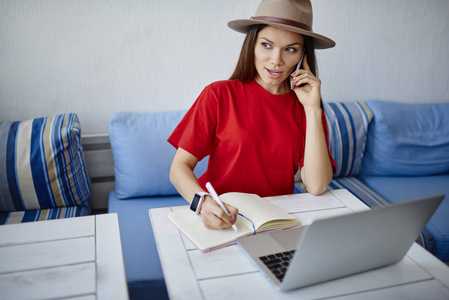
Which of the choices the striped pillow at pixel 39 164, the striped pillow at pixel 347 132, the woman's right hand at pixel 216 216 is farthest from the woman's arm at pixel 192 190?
the striped pillow at pixel 347 132

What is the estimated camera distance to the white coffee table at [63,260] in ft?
2.38

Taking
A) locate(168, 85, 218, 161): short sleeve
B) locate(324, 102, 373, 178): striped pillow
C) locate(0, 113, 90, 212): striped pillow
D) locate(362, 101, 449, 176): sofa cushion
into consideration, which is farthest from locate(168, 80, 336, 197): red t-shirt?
locate(362, 101, 449, 176): sofa cushion

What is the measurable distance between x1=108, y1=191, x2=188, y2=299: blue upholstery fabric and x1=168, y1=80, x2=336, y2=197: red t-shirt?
379 mm

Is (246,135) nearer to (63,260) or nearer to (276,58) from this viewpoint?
(276,58)

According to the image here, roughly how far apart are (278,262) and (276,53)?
72cm

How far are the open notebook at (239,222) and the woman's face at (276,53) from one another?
462 mm

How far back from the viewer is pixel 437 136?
7.50 feet

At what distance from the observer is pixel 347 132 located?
2.13 meters

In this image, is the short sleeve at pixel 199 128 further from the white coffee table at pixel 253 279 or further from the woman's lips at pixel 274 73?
the white coffee table at pixel 253 279

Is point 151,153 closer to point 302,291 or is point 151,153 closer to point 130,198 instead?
point 130,198

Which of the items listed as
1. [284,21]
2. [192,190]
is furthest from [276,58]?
[192,190]

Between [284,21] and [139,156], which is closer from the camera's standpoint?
[284,21]

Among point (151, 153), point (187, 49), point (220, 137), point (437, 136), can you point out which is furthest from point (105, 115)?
point (437, 136)

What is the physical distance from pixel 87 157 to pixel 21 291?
1296mm
